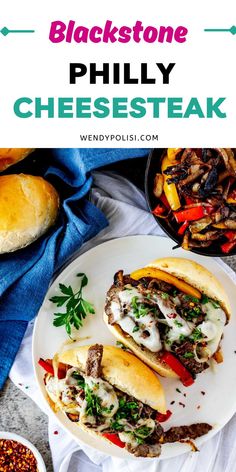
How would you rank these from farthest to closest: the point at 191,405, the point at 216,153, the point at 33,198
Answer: the point at 191,405 → the point at 33,198 → the point at 216,153

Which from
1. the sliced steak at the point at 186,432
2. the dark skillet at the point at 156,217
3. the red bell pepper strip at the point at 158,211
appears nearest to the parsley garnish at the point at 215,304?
the dark skillet at the point at 156,217

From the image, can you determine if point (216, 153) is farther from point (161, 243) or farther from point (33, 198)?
point (33, 198)

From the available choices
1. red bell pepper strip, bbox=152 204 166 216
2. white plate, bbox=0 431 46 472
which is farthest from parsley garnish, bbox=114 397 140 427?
Result: red bell pepper strip, bbox=152 204 166 216

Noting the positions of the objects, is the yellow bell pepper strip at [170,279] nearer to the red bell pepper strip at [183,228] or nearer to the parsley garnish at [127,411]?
the red bell pepper strip at [183,228]

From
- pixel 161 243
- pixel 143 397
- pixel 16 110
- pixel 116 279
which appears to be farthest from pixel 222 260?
pixel 16 110

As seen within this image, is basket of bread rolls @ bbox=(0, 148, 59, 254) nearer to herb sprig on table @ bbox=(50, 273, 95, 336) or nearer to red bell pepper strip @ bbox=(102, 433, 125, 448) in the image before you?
herb sprig on table @ bbox=(50, 273, 95, 336)
